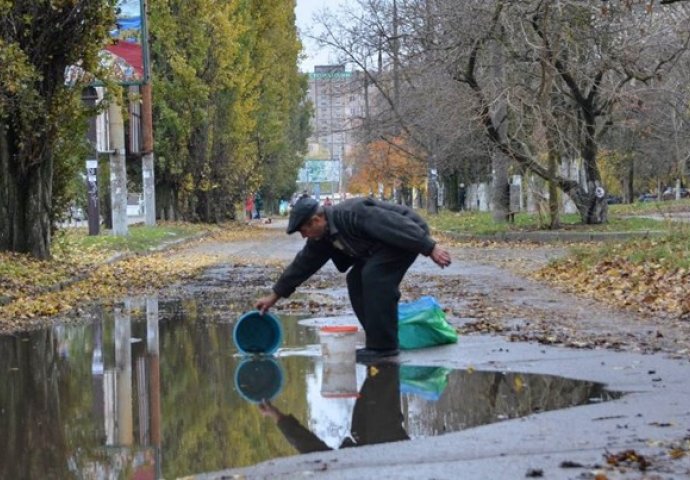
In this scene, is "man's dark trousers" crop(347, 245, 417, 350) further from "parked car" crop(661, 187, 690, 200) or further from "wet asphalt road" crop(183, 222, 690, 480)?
"parked car" crop(661, 187, 690, 200)

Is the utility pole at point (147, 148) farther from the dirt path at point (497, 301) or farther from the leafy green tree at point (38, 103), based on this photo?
the leafy green tree at point (38, 103)

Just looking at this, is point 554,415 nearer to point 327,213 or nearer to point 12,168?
point 327,213

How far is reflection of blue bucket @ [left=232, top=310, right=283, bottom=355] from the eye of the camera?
9656 mm

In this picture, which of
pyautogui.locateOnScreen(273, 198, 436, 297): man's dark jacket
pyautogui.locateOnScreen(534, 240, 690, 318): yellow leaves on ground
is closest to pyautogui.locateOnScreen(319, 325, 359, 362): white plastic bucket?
pyautogui.locateOnScreen(273, 198, 436, 297): man's dark jacket

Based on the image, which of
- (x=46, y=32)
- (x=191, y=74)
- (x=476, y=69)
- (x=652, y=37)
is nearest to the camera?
(x=46, y=32)

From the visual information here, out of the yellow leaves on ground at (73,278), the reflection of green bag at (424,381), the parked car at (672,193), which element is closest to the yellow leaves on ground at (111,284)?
the yellow leaves on ground at (73,278)

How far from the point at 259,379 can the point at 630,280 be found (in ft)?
28.1

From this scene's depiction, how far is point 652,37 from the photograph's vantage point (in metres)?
27.4

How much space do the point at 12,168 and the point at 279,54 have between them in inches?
1544

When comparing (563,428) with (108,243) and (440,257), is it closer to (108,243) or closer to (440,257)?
(440,257)

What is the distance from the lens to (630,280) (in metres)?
15.9

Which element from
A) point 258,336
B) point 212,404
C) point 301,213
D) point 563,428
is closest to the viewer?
point 563,428

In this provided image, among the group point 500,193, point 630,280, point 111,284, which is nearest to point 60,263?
point 111,284

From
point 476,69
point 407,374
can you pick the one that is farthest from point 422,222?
point 476,69
